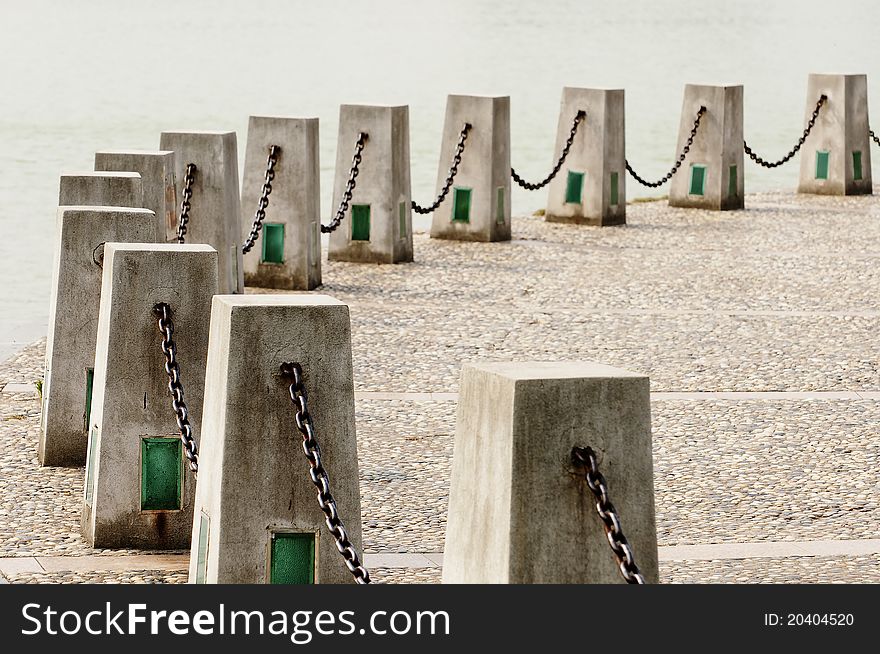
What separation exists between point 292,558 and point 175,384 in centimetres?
88

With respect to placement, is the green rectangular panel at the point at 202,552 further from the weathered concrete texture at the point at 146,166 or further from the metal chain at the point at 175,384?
the weathered concrete texture at the point at 146,166

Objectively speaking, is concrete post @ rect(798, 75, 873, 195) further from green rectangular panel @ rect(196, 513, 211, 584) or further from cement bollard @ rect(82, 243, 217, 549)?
green rectangular panel @ rect(196, 513, 211, 584)

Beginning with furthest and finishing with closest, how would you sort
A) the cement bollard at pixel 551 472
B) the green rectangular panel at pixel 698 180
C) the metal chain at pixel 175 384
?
the green rectangular panel at pixel 698 180 → the metal chain at pixel 175 384 → the cement bollard at pixel 551 472

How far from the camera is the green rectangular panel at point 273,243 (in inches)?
462

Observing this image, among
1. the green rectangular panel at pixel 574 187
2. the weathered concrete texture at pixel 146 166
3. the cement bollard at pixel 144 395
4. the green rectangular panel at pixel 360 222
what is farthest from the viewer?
the green rectangular panel at pixel 574 187

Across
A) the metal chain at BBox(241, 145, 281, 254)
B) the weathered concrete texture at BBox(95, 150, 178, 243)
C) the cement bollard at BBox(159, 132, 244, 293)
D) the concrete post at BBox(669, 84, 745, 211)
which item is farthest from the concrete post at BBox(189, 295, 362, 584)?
the concrete post at BBox(669, 84, 745, 211)

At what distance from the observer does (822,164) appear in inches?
725

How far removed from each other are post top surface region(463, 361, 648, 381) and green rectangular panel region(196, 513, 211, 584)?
→ 1.10 metres

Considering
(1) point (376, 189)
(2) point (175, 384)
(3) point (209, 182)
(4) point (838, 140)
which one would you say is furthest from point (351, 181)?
(4) point (838, 140)

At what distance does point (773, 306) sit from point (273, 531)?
678 cm

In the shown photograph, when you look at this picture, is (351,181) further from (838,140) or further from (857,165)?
(857,165)

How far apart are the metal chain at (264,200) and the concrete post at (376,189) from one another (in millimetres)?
894

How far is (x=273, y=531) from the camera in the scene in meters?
5.05

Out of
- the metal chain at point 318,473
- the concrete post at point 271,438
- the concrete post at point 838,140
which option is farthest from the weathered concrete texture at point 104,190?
the concrete post at point 838,140
